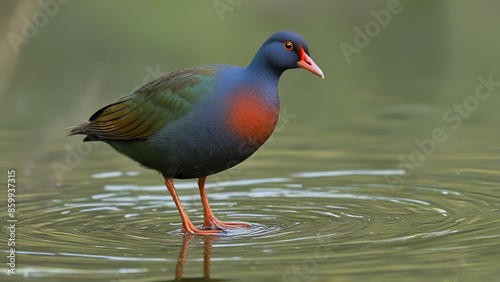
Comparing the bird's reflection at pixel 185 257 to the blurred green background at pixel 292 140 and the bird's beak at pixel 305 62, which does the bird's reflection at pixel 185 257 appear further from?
the bird's beak at pixel 305 62

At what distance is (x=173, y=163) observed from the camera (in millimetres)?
8547

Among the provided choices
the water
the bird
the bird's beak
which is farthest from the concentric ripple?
the bird's beak

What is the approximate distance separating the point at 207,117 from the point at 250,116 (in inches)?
15.2

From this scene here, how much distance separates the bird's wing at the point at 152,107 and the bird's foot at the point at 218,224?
1.00 metres

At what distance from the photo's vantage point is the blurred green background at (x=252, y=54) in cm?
1585

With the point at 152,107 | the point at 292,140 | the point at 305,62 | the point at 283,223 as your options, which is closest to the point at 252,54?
the point at 292,140

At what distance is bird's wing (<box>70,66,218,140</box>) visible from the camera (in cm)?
850

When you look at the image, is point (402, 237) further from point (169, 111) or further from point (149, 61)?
point (149, 61)

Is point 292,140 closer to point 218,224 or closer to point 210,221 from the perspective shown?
point 210,221

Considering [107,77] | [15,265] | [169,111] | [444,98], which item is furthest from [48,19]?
[15,265]

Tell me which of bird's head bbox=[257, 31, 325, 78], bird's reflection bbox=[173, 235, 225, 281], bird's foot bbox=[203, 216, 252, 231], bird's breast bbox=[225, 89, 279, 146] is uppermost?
bird's head bbox=[257, 31, 325, 78]

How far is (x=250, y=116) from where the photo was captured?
8.16 metres

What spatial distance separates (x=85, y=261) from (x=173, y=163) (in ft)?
5.63

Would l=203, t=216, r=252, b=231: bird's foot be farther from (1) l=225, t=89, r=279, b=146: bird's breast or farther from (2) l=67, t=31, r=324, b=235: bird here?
(1) l=225, t=89, r=279, b=146: bird's breast
